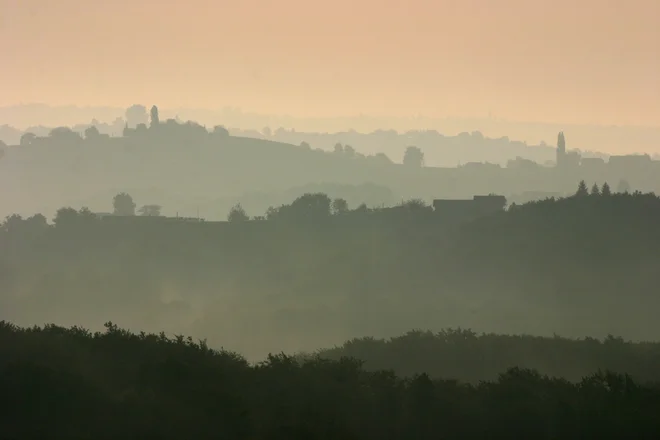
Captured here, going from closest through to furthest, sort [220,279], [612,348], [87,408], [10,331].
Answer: [87,408] < [10,331] < [612,348] < [220,279]

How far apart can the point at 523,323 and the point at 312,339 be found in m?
44.8

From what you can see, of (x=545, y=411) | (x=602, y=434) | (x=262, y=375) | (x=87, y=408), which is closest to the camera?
(x=87, y=408)

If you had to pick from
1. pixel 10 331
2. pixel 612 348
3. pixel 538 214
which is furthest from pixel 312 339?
pixel 10 331

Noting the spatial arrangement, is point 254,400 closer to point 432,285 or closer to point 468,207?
point 432,285

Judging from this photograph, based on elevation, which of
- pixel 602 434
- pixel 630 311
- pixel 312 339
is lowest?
pixel 312 339

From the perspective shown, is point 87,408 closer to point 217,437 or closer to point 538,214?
point 217,437

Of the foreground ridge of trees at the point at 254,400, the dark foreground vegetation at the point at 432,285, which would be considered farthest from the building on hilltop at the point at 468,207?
the foreground ridge of trees at the point at 254,400

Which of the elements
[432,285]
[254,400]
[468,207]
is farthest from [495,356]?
[468,207]

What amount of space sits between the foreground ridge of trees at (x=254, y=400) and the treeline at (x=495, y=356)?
1086 inches

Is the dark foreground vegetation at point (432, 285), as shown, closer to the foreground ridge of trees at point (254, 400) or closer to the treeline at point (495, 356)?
the treeline at point (495, 356)

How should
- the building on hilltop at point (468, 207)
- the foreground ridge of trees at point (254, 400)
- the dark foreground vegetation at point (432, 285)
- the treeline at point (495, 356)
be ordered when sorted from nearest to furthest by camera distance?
the foreground ridge of trees at point (254, 400), the treeline at point (495, 356), the dark foreground vegetation at point (432, 285), the building on hilltop at point (468, 207)

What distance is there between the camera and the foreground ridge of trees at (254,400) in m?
26.4

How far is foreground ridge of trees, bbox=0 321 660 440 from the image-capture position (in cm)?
2641

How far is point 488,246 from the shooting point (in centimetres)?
15975
